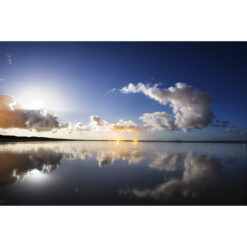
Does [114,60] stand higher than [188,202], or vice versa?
[114,60]

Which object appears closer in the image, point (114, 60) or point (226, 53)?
point (226, 53)

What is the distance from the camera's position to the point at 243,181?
5.38 m

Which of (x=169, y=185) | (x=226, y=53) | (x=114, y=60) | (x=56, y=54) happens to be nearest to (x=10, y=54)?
(x=56, y=54)

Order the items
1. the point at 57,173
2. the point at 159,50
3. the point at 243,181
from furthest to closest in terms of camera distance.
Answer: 1. the point at 159,50
2. the point at 57,173
3. the point at 243,181

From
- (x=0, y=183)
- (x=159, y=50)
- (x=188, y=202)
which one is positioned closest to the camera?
(x=188, y=202)

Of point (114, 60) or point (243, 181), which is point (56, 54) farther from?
point (243, 181)

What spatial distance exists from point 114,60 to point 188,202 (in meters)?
8.91
